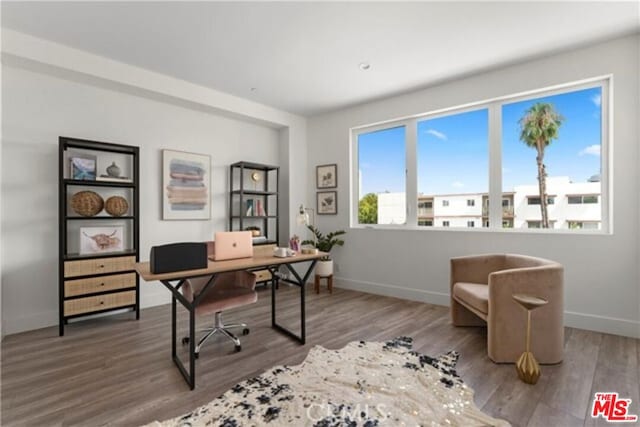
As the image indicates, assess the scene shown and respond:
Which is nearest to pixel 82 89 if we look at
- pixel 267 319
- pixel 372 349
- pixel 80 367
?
pixel 80 367

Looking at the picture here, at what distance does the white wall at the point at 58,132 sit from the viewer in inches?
116

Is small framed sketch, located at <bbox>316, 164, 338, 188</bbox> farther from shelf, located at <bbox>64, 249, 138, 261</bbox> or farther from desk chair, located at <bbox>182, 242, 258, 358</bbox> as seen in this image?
shelf, located at <bbox>64, 249, 138, 261</bbox>

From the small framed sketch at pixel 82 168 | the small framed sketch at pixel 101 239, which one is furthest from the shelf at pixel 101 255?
the small framed sketch at pixel 82 168

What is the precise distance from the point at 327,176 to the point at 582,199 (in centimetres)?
326

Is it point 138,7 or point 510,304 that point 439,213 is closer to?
point 510,304

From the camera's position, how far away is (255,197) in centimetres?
498

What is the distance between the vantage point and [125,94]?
11.9 feet

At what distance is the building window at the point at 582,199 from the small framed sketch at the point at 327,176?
2981 millimetres

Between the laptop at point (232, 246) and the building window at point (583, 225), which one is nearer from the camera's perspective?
the laptop at point (232, 246)


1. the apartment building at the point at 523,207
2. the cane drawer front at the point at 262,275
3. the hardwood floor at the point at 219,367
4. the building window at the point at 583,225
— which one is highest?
the apartment building at the point at 523,207

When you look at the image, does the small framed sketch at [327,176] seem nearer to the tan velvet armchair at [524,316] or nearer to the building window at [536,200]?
the building window at [536,200]

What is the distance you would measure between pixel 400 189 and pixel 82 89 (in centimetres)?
407

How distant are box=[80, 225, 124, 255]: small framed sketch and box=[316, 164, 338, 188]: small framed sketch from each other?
2.92 meters

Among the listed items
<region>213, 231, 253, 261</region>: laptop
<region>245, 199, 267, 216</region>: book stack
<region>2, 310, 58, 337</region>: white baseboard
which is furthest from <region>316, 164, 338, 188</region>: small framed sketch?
<region>2, 310, 58, 337</region>: white baseboard
